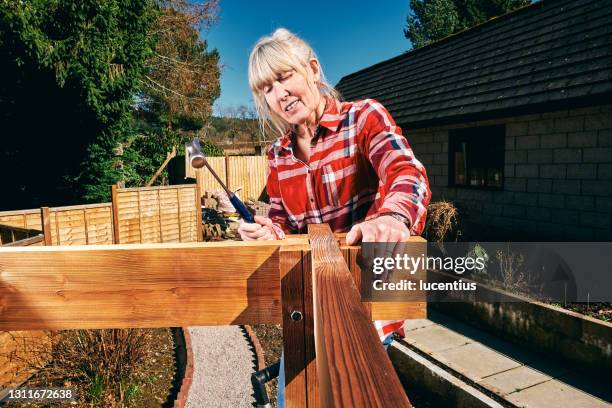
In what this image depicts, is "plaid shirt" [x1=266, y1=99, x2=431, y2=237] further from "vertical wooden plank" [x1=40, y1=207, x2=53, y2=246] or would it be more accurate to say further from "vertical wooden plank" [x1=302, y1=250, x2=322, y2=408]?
"vertical wooden plank" [x1=40, y1=207, x2=53, y2=246]

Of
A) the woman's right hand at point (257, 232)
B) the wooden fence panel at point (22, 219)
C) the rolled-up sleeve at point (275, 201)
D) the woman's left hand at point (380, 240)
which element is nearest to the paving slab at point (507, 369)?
the rolled-up sleeve at point (275, 201)

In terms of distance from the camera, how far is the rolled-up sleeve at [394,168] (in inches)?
46.9

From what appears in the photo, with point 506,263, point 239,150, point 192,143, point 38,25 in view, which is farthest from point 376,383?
point 239,150

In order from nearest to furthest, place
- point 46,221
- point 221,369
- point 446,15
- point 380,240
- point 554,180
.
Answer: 1. point 380,240
2. point 221,369
3. point 554,180
4. point 46,221
5. point 446,15

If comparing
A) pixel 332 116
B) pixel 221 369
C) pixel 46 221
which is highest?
pixel 332 116

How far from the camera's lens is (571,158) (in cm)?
643

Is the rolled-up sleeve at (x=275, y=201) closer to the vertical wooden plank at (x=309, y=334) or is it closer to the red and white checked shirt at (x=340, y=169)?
the red and white checked shirt at (x=340, y=169)

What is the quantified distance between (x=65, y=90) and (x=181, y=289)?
36.5ft

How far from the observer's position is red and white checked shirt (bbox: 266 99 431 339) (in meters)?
1.61

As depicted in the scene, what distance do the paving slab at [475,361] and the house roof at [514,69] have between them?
13.7ft

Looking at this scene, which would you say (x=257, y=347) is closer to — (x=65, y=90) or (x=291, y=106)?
(x=291, y=106)

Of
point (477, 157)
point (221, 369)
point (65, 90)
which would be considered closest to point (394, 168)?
point (221, 369)

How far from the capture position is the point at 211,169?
76.6 inches

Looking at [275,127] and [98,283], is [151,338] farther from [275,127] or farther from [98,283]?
[98,283]
